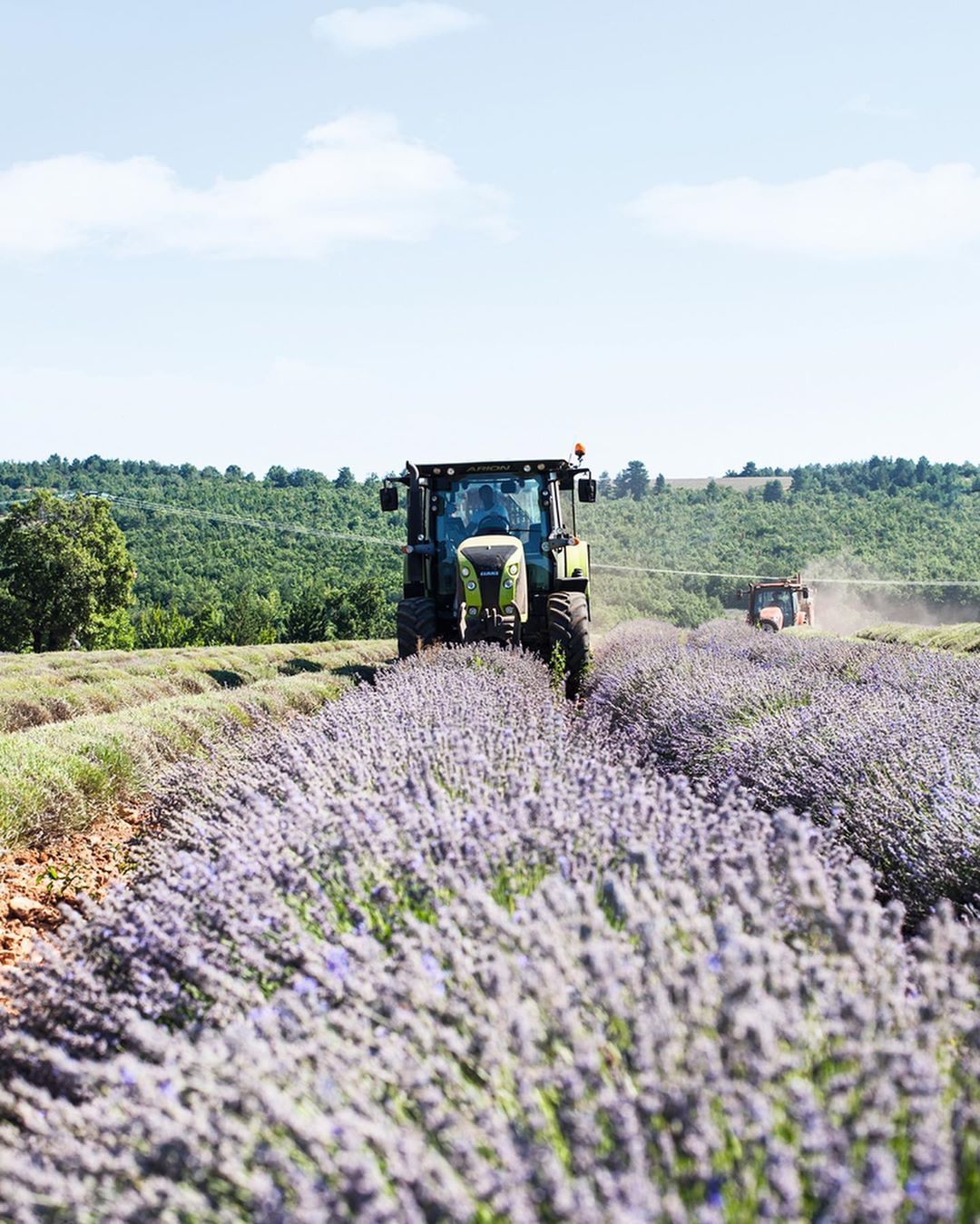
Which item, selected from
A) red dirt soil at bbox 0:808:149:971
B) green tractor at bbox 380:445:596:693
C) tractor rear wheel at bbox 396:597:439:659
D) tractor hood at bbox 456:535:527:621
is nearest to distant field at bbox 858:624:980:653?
green tractor at bbox 380:445:596:693

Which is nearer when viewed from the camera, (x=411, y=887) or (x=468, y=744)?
(x=411, y=887)

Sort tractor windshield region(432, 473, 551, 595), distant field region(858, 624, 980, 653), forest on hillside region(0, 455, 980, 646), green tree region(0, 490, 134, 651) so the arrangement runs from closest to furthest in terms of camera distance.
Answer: tractor windshield region(432, 473, 551, 595)
distant field region(858, 624, 980, 653)
green tree region(0, 490, 134, 651)
forest on hillside region(0, 455, 980, 646)

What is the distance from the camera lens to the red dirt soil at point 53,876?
3.93 metres

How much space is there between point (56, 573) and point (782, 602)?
20.5 metres

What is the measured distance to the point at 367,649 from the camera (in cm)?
2236

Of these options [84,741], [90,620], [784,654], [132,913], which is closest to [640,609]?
[90,620]

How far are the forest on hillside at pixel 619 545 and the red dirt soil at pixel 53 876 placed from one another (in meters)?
33.9

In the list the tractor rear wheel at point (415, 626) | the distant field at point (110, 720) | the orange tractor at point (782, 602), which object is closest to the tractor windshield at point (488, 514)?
the tractor rear wheel at point (415, 626)

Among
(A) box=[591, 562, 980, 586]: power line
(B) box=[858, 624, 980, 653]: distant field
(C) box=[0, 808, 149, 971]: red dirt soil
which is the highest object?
(A) box=[591, 562, 980, 586]: power line

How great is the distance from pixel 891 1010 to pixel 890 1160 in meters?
0.53

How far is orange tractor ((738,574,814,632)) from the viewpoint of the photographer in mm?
24594

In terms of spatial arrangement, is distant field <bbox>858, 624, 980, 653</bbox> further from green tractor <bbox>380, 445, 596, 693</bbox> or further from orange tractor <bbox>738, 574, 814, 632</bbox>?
green tractor <bbox>380, 445, 596, 693</bbox>

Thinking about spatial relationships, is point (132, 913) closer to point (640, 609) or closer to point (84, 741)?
point (84, 741)

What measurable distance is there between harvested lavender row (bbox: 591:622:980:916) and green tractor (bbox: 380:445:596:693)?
6.25 ft
